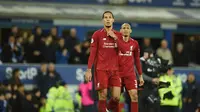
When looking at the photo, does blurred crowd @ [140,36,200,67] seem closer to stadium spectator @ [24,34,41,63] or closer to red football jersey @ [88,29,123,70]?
stadium spectator @ [24,34,41,63]

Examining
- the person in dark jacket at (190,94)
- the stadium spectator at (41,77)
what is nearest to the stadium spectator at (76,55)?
the stadium spectator at (41,77)

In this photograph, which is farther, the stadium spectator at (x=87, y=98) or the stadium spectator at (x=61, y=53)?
the stadium spectator at (x=61, y=53)

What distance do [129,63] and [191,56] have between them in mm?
10305

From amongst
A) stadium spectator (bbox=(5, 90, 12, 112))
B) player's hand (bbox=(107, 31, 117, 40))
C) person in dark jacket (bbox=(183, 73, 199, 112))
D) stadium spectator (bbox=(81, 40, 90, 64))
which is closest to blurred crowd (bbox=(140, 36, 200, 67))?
person in dark jacket (bbox=(183, 73, 199, 112))

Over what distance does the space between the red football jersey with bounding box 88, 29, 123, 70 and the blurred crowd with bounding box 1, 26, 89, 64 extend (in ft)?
24.4

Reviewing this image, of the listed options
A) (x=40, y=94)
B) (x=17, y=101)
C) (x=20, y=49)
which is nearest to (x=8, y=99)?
(x=17, y=101)

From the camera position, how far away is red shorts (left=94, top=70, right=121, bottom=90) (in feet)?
46.8

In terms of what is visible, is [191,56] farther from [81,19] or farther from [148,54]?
[148,54]

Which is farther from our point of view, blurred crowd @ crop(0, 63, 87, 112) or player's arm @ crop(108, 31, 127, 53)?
blurred crowd @ crop(0, 63, 87, 112)

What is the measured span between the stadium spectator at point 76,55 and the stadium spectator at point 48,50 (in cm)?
61

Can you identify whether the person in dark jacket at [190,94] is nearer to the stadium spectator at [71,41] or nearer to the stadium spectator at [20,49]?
the stadium spectator at [71,41]

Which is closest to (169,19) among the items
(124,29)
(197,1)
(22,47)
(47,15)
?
(197,1)

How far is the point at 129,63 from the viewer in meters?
15.0

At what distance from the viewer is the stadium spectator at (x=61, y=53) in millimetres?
22125
